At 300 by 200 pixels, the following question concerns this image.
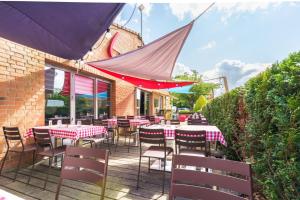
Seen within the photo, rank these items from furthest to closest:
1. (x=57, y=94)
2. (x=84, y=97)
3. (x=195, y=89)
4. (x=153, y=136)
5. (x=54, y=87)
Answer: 1. (x=195, y=89)
2. (x=84, y=97)
3. (x=57, y=94)
4. (x=54, y=87)
5. (x=153, y=136)

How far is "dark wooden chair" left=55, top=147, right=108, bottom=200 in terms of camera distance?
154 centimetres

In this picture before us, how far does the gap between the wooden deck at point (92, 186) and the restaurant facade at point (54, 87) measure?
945 mm

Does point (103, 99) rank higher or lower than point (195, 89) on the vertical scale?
lower

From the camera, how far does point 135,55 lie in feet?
13.1

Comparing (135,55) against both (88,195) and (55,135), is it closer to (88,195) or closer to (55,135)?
(55,135)

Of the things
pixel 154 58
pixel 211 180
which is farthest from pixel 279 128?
pixel 154 58

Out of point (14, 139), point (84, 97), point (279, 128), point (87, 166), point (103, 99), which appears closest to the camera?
point (87, 166)

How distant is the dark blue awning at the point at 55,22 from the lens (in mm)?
2033

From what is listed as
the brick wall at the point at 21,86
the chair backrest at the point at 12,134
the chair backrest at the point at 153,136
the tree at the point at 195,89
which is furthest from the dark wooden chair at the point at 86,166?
the tree at the point at 195,89

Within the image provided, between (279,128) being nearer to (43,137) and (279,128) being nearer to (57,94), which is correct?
(43,137)

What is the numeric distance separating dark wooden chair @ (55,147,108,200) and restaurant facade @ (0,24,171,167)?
10.2ft

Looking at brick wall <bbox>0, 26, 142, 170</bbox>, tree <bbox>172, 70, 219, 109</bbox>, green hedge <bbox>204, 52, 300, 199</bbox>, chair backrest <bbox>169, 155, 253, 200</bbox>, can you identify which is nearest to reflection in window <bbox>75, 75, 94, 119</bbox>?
brick wall <bbox>0, 26, 142, 170</bbox>

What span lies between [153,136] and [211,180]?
2.01 m

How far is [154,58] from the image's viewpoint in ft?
13.8
